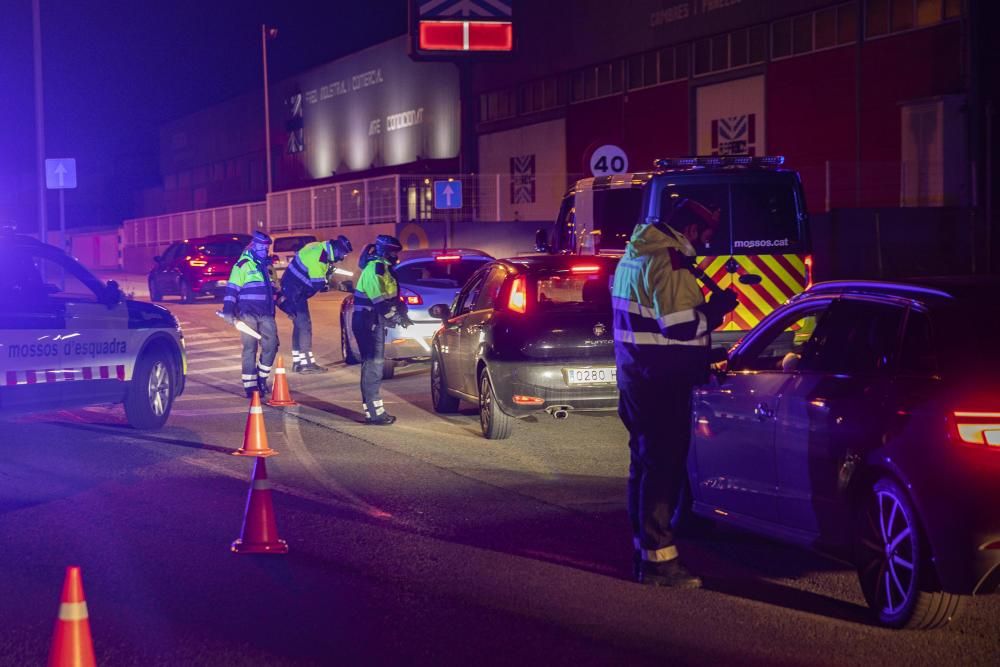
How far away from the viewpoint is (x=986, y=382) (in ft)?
Result: 19.3

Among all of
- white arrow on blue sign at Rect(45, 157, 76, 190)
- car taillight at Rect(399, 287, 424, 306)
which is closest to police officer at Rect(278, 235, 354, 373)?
car taillight at Rect(399, 287, 424, 306)

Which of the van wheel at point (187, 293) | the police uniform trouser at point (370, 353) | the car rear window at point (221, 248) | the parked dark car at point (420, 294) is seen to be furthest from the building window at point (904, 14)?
the police uniform trouser at point (370, 353)

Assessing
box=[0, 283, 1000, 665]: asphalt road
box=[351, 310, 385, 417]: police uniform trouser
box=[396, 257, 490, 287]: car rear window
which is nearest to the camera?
box=[0, 283, 1000, 665]: asphalt road

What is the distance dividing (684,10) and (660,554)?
104ft

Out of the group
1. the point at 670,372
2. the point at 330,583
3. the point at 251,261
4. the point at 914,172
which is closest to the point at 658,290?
the point at 670,372

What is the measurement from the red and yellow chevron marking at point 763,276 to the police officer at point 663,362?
8.55 metres

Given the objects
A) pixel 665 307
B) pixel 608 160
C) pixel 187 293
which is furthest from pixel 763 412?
pixel 187 293

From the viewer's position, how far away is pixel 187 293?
35.7 m

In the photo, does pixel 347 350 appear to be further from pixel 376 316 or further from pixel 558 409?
pixel 558 409

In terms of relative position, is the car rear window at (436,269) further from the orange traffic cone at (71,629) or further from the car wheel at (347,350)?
the orange traffic cone at (71,629)

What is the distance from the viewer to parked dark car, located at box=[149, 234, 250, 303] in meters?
35.5

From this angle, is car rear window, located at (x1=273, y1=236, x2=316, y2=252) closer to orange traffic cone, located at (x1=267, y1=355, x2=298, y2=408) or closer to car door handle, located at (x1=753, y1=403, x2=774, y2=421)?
orange traffic cone, located at (x1=267, y1=355, x2=298, y2=408)

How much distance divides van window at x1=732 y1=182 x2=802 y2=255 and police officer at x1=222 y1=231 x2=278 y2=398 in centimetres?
521

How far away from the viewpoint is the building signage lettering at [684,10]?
35688 mm
